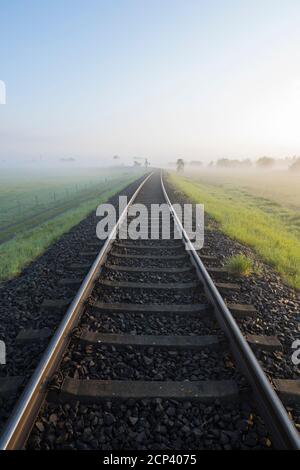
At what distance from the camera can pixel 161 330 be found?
3.43 metres

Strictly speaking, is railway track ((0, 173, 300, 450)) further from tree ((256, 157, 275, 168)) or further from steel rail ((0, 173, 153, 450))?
tree ((256, 157, 275, 168))

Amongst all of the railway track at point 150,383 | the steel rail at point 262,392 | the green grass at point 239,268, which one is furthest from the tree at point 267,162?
the steel rail at point 262,392

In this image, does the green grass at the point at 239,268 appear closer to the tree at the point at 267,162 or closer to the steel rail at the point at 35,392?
the steel rail at the point at 35,392

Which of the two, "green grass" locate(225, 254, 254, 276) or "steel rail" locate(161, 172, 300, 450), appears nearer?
"steel rail" locate(161, 172, 300, 450)

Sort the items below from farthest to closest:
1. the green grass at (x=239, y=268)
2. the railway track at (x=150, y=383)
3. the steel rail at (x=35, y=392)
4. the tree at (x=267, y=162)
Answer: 1. the tree at (x=267, y=162)
2. the green grass at (x=239, y=268)
3. the railway track at (x=150, y=383)
4. the steel rail at (x=35, y=392)

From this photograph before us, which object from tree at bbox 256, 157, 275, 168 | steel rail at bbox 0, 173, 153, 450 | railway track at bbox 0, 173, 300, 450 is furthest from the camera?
tree at bbox 256, 157, 275, 168

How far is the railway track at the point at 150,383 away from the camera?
2111mm

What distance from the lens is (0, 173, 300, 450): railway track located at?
2111 mm

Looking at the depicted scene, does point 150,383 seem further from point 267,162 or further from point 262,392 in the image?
point 267,162

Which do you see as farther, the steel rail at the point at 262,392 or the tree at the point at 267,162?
the tree at the point at 267,162

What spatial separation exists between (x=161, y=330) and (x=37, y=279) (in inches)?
101

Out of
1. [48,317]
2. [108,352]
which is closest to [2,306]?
[48,317]

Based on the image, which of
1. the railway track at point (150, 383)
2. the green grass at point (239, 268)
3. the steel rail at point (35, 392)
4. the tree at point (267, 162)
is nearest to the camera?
the steel rail at point (35, 392)

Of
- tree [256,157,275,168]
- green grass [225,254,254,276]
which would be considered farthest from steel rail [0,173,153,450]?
tree [256,157,275,168]
